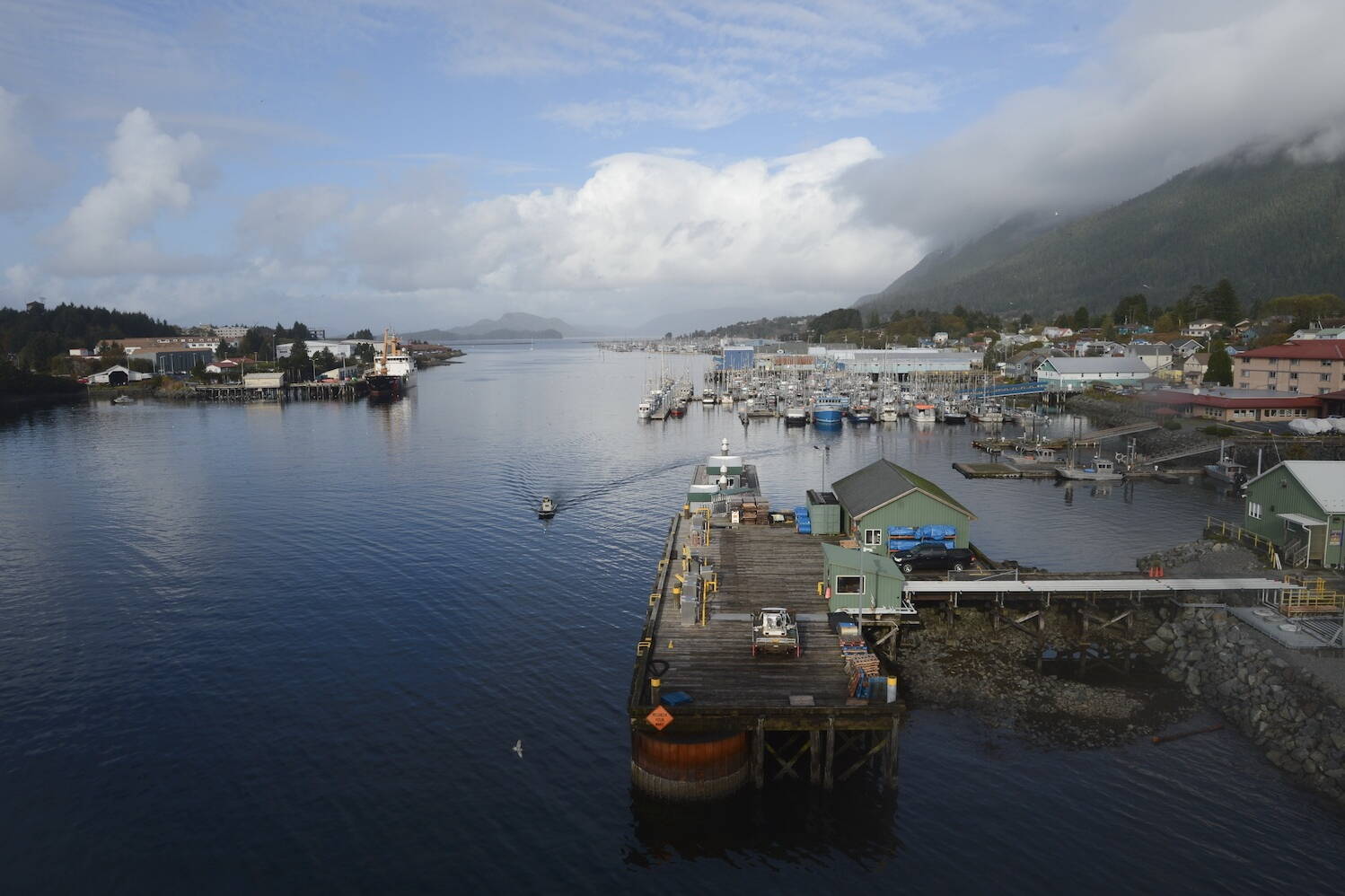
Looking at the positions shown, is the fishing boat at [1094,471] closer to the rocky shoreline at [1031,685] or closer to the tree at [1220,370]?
the rocky shoreline at [1031,685]

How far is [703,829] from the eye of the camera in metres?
17.8

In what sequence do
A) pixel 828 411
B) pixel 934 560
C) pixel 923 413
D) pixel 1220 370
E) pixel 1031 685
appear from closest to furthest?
pixel 1031 685, pixel 934 560, pixel 1220 370, pixel 828 411, pixel 923 413

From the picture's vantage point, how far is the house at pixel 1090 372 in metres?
106

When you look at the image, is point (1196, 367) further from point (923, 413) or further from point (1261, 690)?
point (1261, 690)

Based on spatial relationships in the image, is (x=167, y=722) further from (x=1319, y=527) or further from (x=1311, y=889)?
(x=1319, y=527)

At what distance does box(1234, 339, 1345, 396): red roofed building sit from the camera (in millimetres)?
70812

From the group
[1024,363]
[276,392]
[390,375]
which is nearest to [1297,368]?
[1024,363]

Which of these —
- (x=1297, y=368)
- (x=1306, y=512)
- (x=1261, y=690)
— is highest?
(x=1297, y=368)

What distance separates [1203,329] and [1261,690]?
141450 mm

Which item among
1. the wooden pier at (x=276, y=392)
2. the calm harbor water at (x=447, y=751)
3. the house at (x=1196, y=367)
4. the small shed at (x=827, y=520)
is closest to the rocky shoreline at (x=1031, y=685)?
the calm harbor water at (x=447, y=751)

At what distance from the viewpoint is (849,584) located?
24641 mm

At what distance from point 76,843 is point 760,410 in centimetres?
8896

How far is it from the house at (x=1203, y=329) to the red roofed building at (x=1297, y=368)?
57800 millimetres

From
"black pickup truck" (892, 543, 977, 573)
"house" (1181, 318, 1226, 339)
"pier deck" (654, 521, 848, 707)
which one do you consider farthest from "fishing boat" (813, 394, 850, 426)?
"house" (1181, 318, 1226, 339)
